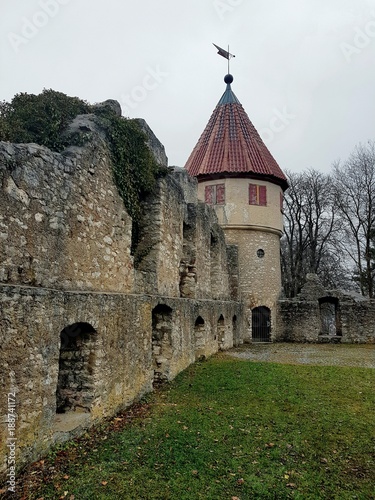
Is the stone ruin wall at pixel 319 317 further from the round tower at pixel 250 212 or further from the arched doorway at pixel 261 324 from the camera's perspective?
the round tower at pixel 250 212

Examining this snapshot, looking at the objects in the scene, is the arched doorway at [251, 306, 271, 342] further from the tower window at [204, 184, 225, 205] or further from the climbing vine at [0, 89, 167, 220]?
the climbing vine at [0, 89, 167, 220]

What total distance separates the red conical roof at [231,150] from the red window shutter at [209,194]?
69cm

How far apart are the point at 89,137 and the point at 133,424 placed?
5.32m

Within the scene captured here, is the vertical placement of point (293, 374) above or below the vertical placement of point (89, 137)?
below

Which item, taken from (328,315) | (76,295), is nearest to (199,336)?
(76,295)

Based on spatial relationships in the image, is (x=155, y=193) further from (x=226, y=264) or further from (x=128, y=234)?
(x=226, y=264)

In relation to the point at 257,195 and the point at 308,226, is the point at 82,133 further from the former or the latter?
the point at 308,226

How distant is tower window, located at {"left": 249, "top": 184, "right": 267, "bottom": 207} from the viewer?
21.7m

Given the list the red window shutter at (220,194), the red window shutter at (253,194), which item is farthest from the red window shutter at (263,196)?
the red window shutter at (220,194)

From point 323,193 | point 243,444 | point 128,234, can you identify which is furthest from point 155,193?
point 323,193

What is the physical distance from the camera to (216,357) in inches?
563

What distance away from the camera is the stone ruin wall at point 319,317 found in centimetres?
2114

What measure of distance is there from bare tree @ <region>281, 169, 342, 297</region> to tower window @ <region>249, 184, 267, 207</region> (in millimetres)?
10256

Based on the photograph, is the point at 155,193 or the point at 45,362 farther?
the point at 155,193
